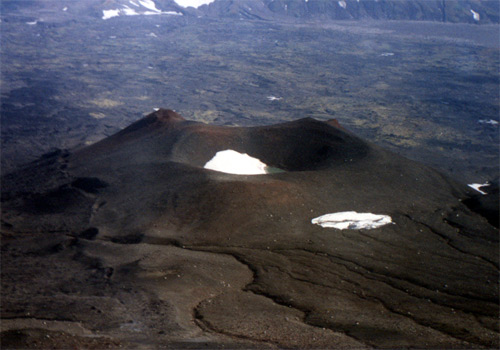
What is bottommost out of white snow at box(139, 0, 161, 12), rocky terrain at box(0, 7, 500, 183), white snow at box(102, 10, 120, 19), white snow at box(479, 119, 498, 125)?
white snow at box(479, 119, 498, 125)

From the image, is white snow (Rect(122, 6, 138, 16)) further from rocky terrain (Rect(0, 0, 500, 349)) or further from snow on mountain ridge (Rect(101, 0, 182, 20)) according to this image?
rocky terrain (Rect(0, 0, 500, 349))

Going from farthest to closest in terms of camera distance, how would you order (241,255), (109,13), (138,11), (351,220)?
(138,11) < (109,13) < (351,220) < (241,255)

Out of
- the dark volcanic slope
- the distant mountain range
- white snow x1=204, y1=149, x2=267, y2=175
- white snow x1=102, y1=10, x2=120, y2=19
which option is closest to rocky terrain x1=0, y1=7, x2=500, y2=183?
white snow x1=102, y1=10, x2=120, y2=19

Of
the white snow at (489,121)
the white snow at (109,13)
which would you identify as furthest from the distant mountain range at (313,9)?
the white snow at (489,121)

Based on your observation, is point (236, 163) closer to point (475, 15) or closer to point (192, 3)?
point (192, 3)

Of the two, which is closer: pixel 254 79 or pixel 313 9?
pixel 254 79

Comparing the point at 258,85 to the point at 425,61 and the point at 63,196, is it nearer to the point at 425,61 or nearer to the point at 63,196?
the point at 425,61

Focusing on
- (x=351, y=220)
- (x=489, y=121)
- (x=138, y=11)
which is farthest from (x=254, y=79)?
(x=351, y=220)
